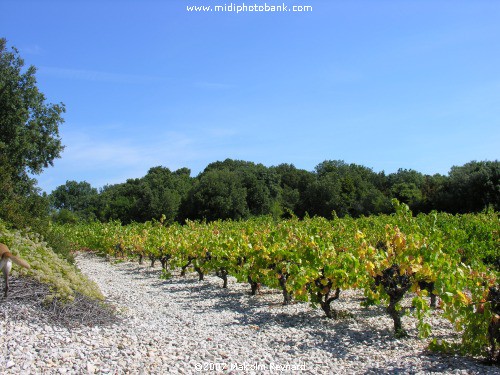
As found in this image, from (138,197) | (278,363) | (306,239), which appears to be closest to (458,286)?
(278,363)

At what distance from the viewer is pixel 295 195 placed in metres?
45.5

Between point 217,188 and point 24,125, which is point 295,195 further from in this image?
point 24,125

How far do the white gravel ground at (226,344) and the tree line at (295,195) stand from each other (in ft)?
77.7

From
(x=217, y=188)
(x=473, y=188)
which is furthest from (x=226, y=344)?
(x=217, y=188)

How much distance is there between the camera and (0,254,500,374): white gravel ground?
14.6ft

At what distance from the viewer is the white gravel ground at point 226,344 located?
445 centimetres

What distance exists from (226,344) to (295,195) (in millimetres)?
40338

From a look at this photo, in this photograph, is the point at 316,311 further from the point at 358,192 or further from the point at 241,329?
the point at 358,192

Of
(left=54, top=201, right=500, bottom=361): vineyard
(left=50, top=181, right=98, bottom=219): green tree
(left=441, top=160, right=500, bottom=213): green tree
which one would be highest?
(left=50, top=181, right=98, bottom=219): green tree

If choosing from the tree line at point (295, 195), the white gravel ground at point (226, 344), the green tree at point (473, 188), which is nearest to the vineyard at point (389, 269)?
the white gravel ground at point (226, 344)

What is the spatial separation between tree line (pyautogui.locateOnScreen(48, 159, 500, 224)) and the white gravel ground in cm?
2369

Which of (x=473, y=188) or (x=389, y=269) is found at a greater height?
(x=473, y=188)

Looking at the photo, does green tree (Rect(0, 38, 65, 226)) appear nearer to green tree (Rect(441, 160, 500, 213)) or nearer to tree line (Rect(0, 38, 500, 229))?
tree line (Rect(0, 38, 500, 229))

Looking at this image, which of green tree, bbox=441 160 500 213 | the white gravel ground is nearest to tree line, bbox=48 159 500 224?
green tree, bbox=441 160 500 213
